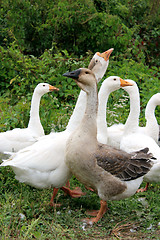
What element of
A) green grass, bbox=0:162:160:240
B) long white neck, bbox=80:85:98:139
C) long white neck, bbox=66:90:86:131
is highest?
long white neck, bbox=80:85:98:139

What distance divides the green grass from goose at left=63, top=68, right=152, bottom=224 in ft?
0.72

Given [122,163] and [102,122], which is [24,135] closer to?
[102,122]

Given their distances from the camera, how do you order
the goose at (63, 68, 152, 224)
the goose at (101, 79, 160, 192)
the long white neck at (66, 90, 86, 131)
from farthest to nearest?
the goose at (101, 79, 160, 192) → the long white neck at (66, 90, 86, 131) → the goose at (63, 68, 152, 224)

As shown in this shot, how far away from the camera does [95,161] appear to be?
4195 mm

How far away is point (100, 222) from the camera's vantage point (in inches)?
173

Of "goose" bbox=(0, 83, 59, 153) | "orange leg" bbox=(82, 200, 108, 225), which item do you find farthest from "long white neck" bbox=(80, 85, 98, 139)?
"goose" bbox=(0, 83, 59, 153)

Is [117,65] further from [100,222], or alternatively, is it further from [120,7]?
[100,222]

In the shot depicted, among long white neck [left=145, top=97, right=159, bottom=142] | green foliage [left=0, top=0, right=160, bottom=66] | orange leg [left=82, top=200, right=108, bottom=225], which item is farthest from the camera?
green foliage [left=0, top=0, right=160, bottom=66]

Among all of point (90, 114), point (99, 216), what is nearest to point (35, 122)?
point (90, 114)

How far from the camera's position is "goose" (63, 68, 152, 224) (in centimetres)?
416

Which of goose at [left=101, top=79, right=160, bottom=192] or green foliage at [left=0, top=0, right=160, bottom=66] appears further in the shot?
green foliage at [left=0, top=0, right=160, bottom=66]

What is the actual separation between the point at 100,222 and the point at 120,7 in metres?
6.42

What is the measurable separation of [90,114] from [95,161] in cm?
53

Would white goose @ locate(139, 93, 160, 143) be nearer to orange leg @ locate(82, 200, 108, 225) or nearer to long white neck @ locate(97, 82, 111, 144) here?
long white neck @ locate(97, 82, 111, 144)
